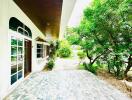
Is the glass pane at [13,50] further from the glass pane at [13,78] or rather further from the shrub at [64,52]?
the shrub at [64,52]

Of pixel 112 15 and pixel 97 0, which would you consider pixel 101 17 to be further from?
pixel 97 0

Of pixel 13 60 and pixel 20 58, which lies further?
pixel 20 58

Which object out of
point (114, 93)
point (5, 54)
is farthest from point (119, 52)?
point (5, 54)

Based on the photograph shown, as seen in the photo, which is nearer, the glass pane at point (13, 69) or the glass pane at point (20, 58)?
the glass pane at point (13, 69)

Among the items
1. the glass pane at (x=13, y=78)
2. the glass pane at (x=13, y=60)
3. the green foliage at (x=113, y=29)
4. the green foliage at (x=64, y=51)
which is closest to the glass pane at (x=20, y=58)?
the glass pane at (x=13, y=60)

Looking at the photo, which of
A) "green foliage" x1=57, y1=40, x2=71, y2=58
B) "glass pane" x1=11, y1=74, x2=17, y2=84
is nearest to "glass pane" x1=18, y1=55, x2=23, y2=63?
"glass pane" x1=11, y1=74, x2=17, y2=84

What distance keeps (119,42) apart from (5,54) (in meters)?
6.15

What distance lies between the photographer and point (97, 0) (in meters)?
8.91

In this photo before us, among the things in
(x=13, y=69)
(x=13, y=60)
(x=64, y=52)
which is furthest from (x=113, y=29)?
(x=64, y=52)

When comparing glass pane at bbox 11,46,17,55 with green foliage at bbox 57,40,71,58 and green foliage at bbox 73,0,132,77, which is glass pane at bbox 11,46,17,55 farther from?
green foliage at bbox 57,40,71,58

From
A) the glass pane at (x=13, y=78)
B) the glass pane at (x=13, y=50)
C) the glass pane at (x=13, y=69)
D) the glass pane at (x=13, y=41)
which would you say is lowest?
the glass pane at (x=13, y=78)

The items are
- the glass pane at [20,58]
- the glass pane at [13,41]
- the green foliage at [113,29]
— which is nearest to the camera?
the glass pane at [13,41]

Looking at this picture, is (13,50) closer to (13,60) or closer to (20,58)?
(13,60)

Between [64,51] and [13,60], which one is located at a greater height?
[64,51]
